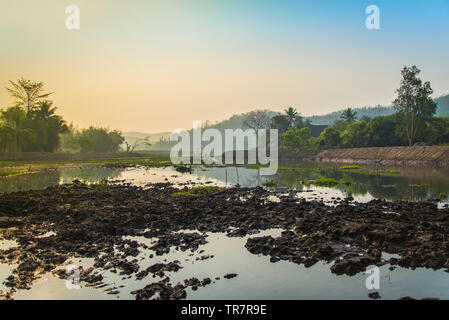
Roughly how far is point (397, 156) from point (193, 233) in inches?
1969

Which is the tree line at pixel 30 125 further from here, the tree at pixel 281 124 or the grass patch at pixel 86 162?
the tree at pixel 281 124

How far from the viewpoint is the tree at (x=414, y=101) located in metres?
58.7

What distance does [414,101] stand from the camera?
59.6 m

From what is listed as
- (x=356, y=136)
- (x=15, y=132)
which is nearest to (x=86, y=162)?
(x=15, y=132)

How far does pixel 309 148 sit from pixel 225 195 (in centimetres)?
6655

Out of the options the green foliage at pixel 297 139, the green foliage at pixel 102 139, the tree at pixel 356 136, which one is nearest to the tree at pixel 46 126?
the green foliage at pixel 102 139

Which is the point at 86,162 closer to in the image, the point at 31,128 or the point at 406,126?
the point at 31,128

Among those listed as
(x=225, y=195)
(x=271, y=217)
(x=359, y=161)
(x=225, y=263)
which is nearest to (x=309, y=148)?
(x=359, y=161)

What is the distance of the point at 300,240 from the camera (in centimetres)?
1010

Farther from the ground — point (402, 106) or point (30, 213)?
point (402, 106)

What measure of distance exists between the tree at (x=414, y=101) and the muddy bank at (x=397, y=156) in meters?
7.78

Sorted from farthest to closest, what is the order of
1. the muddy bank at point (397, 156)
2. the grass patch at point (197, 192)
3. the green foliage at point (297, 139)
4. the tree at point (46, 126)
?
the green foliage at point (297, 139) < the tree at point (46, 126) < the muddy bank at point (397, 156) < the grass patch at point (197, 192)
